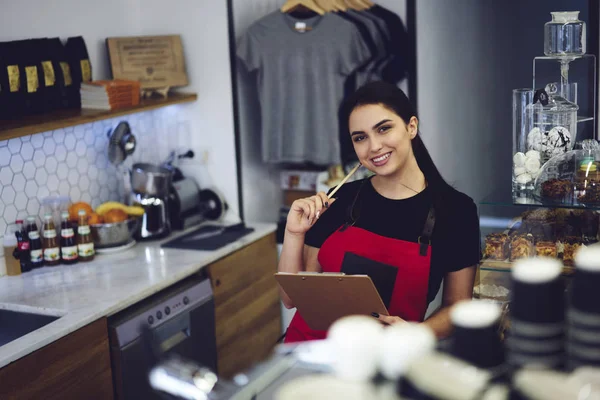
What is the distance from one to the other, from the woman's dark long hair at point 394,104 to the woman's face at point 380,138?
0.8 inches

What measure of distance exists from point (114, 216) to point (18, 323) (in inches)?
30.5

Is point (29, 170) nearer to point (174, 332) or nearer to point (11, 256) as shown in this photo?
point (11, 256)

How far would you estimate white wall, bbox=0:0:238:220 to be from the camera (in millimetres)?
3803

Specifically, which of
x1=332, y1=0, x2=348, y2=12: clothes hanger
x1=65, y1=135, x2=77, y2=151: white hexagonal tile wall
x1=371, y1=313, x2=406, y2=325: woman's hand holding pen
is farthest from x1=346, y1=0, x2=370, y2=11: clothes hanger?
x1=371, y1=313, x2=406, y2=325: woman's hand holding pen

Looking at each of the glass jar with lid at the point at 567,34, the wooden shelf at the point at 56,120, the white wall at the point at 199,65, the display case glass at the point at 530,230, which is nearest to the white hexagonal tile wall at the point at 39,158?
the wooden shelf at the point at 56,120

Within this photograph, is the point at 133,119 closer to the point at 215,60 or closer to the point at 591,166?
the point at 215,60

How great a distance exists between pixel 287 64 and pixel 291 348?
99.7 inches

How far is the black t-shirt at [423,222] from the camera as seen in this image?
86.6 inches

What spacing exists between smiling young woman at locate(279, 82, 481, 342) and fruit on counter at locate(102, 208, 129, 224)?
3.99 ft

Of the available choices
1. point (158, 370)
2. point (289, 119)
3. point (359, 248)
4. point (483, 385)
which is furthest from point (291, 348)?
point (289, 119)

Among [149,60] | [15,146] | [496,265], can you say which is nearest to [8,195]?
[15,146]

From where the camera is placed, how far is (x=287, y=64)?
373cm

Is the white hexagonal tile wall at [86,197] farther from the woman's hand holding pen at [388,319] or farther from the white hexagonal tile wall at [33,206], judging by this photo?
the woman's hand holding pen at [388,319]

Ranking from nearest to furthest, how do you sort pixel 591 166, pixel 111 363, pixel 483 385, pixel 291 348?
pixel 483 385 → pixel 291 348 → pixel 591 166 → pixel 111 363
